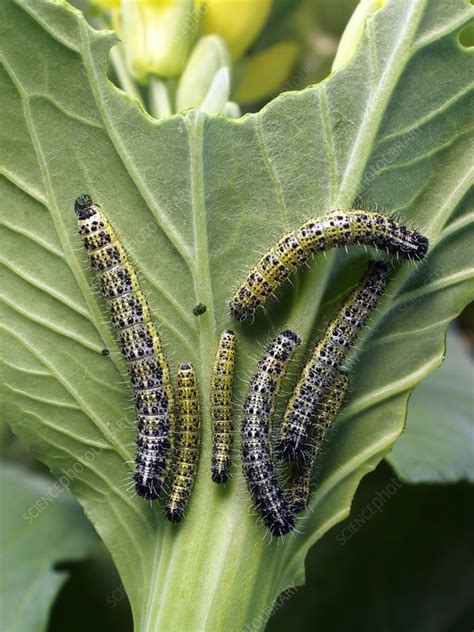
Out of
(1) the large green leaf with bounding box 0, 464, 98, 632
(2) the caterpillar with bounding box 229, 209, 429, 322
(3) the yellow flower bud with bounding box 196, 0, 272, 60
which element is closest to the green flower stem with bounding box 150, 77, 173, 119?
(3) the yellow flower bud with bounding box 196, 0, 272, 60

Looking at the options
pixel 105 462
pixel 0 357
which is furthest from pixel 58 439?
pixel 0 357

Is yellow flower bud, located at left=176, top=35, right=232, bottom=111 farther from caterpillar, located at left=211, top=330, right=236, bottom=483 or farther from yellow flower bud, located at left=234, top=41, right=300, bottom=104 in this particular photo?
caterpillar, located at left=211, top=330, right=236, bottom=483

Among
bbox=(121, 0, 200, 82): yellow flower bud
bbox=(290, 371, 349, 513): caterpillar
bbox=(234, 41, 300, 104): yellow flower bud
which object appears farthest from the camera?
bbox=(234, 41, 300, 104): yellow flower bud

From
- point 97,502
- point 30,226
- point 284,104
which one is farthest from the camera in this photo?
point 97,502

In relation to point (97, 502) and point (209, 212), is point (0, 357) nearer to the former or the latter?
point (97, 502)

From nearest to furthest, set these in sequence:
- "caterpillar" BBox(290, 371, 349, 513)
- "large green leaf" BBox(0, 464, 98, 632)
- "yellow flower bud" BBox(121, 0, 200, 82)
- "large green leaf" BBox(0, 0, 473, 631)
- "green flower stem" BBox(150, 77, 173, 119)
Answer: "large green leaf" BBox(0, 0, 473, 631)
"caterpillar" BBox(290, 371, 349, 513)
"yellow flower bud" BBox(121, 0, 200, 82)
"green flower stem" BBox(150, 77, 173, 119)
"large green leaf" BBox(0, 464, 98, 632)

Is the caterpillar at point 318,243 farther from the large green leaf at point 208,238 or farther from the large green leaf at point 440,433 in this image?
the large green leaf at point 440,433
